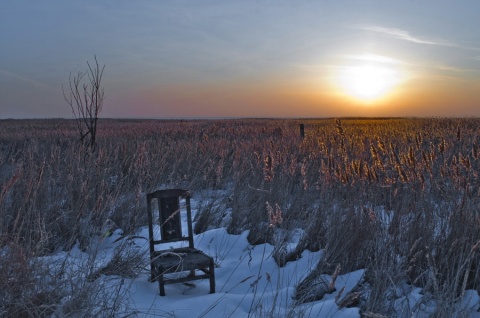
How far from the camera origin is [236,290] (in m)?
4.21

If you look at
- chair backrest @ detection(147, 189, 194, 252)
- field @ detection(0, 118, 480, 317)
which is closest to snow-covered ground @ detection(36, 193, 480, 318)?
field @ detection(0, 118, 480, 317)

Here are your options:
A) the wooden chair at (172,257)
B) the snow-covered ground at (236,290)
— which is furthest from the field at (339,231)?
the wooden chair at (172,257)

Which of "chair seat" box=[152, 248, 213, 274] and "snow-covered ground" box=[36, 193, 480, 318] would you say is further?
"chair seat" box=[152, 248, 213, 274]

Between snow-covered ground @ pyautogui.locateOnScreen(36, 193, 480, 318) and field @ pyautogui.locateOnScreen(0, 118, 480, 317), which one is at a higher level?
field @ pyautogui.locateOnScreen(0, 118, 480, 317)

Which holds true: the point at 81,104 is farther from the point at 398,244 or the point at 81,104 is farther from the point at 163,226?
the point at 398,244

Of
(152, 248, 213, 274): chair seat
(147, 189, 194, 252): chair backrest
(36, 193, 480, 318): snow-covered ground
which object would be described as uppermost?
(147, 189, 194, 252): chair backrest

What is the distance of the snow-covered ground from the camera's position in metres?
3.48

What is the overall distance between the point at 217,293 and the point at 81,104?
738 centimetres

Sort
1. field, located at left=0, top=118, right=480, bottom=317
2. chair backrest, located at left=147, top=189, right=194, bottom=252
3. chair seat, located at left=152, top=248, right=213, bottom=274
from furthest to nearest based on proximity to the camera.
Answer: chair backrest, located at left=147, top=189, right=194, bottom=252 < chair seat, located at left=152, top=248, right=213, bottom=274 < field, located at left=0, top=118, right=480, bottom=317

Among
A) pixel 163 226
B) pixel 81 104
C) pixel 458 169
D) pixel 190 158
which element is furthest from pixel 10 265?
pixel 81 104

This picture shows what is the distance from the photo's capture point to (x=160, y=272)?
3.89m

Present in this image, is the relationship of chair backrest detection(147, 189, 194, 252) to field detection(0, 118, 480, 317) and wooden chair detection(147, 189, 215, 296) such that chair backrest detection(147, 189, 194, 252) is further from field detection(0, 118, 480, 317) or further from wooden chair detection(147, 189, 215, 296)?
field detection(0, 118, 480, 317)

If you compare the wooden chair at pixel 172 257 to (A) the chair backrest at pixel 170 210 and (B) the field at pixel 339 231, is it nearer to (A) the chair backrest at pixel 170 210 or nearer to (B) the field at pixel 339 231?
(A) the chair backrest at pixel 170 210

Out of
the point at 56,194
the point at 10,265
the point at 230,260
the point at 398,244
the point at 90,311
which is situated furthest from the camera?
the point at 56,194
